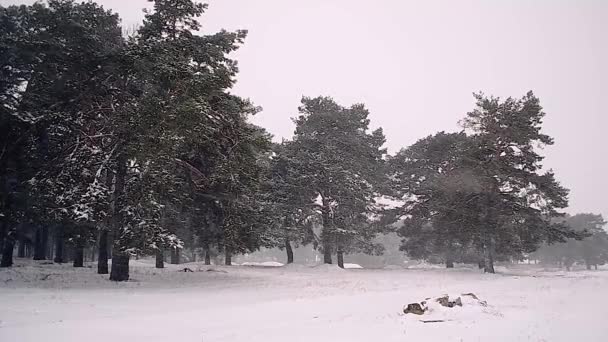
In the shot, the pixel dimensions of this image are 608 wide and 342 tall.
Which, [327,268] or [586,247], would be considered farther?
[586,247]

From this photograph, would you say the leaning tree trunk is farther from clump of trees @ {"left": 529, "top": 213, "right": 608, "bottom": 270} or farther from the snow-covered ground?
clump of trees @ {"left": 529, "top": 213, "right": 608, "bottom": 270}

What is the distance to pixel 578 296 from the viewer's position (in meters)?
20.2

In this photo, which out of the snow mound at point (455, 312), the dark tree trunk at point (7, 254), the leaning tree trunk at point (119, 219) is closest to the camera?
the snow mound at point (455, 312)

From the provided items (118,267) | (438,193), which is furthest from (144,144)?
(438,193)

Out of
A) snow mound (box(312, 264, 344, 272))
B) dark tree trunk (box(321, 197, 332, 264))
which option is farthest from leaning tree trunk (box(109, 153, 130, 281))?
dark tree trunk (box(321, 197, 332, 264))

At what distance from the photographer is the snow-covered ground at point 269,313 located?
10.8 metres

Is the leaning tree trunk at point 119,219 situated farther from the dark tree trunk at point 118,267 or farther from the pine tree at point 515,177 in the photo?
the pine tree at point 515,177

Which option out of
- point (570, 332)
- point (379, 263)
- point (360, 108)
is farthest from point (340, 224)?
point (379, 263)

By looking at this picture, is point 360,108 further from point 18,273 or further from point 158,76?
point 18,273

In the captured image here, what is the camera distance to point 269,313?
47.1ft

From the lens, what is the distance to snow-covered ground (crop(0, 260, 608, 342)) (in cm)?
1075

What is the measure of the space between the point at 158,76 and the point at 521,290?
2290 centimetres

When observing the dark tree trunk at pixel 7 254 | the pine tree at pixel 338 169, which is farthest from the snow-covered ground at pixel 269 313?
the pine tree at pixel 338 169

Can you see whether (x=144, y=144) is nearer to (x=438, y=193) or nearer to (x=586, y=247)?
(x=438, y=193)
